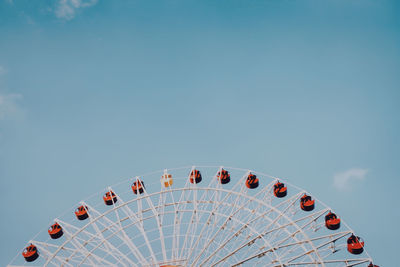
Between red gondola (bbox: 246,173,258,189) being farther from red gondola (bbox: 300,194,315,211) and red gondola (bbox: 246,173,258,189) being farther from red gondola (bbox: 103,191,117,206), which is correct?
red gondola (bbox: 103,191,117,206)

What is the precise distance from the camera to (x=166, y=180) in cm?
2383

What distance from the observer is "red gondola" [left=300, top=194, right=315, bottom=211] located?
2270cm

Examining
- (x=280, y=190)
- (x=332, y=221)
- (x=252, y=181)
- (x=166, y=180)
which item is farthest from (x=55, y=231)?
(x=332, y=221)

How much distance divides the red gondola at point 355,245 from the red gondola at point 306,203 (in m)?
3.06

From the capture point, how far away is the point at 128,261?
19344 millimetres

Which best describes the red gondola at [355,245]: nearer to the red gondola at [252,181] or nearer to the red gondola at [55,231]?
the red gondola at [252,181]

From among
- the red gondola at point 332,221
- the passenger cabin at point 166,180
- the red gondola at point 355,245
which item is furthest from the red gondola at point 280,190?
the passenger cabin at point 166,180

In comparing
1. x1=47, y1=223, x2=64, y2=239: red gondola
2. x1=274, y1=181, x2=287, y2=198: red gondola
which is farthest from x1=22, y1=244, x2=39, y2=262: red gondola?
x1=274, y1=181, x2=287, y2=198: red gondola

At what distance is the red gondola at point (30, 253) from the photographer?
22.3 metres

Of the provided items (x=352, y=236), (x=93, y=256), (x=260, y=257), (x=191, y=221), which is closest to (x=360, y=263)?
(x=352, y=236)

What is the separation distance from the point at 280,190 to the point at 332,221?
3915 millimetres

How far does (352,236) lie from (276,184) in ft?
19.0

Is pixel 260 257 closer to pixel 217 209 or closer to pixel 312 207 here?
pixel 217 209

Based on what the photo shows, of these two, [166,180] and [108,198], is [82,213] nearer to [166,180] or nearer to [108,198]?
[108,198]
